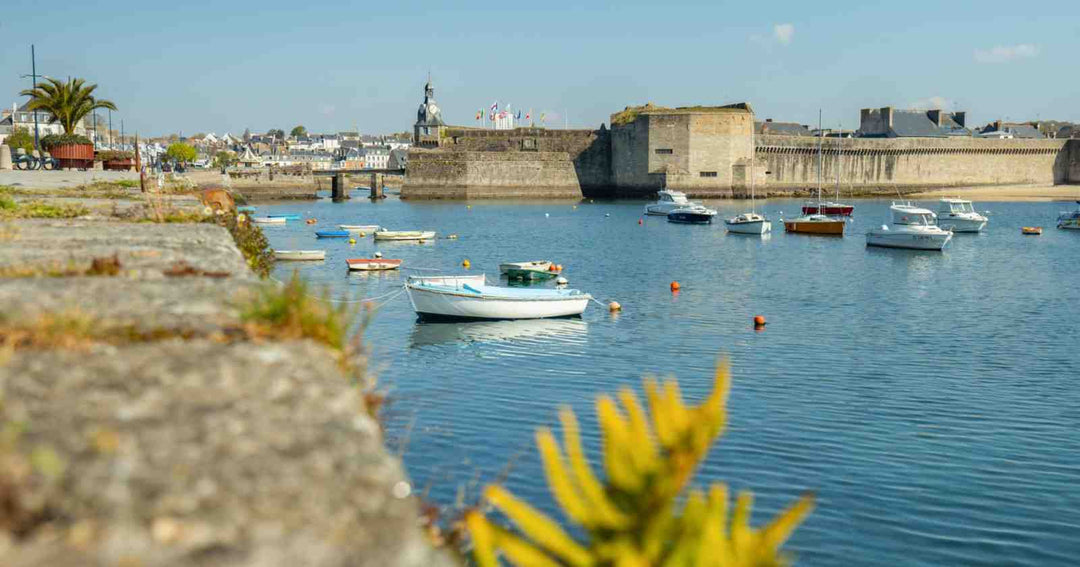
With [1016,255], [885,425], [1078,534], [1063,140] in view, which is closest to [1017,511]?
[1078,534]

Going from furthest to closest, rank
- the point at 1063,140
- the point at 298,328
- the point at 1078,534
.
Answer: the point at 1063,140, the point at 1078,534, the point at 298,328

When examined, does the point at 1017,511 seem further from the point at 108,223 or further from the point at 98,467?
the point at 98,467

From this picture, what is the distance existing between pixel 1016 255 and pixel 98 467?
4715 cm

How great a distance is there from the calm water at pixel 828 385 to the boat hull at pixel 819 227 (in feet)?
44.9

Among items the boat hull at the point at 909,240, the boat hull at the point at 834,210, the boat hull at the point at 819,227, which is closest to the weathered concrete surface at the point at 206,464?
the boat hull at the point at 909,240

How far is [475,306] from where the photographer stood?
2314cm

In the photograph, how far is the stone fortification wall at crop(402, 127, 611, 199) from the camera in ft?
309

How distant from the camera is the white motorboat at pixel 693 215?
6569 centimetres

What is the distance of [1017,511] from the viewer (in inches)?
415

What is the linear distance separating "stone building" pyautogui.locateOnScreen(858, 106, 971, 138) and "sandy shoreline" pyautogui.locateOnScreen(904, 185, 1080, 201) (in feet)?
22.7

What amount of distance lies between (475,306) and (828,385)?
9.00 m

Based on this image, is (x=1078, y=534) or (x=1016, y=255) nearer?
(x=1078, y=534)

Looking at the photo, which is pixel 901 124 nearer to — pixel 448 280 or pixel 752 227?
pixel 752 227

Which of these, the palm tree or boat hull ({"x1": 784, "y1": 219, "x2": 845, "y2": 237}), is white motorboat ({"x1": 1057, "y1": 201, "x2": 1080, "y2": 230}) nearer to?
boat hull ({"x1": 784, "y1": 219, "x2": 845, "y2": 237})
